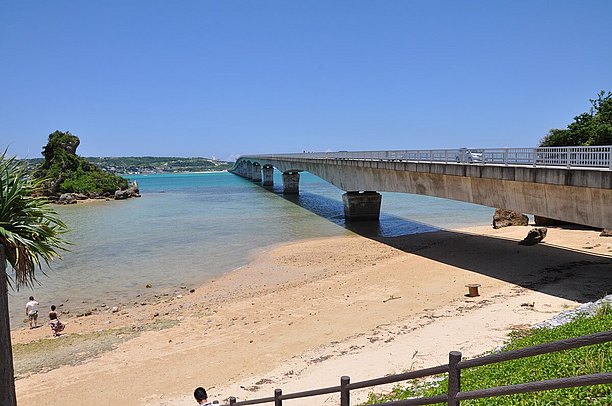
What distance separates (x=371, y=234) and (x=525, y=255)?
1276 cm

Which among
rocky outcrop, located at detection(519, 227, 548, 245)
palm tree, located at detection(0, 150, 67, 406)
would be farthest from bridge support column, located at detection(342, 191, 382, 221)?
palm tree, located at detection(0, 150, 67, 406)

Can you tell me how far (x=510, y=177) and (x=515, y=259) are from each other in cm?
416

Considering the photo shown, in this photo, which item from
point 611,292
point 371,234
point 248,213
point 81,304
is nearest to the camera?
point 611,292

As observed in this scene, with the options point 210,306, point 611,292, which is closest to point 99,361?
point 210,306

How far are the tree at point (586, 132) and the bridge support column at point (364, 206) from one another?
17.0 meters

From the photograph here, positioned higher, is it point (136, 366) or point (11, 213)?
point (11, 213)

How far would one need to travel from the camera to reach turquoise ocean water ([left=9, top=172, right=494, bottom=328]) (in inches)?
803

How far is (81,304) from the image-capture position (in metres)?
18.5

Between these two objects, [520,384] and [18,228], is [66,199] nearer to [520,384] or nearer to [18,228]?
[18,228]

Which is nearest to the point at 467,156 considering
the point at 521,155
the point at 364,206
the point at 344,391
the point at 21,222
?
the point at 521,155

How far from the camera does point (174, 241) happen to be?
107ft

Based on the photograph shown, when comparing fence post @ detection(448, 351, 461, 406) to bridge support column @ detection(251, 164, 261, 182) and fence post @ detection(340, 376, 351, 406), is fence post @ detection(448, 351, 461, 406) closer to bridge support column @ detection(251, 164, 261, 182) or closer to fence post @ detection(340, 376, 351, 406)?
fence post @ detection(340, 376, 351, 406)

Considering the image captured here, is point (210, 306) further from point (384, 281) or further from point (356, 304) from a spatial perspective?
point (384, 281)

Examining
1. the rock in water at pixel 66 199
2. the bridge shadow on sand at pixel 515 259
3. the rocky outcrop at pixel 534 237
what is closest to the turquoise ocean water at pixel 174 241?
the bridge shadow on sand at pixel 515 259
